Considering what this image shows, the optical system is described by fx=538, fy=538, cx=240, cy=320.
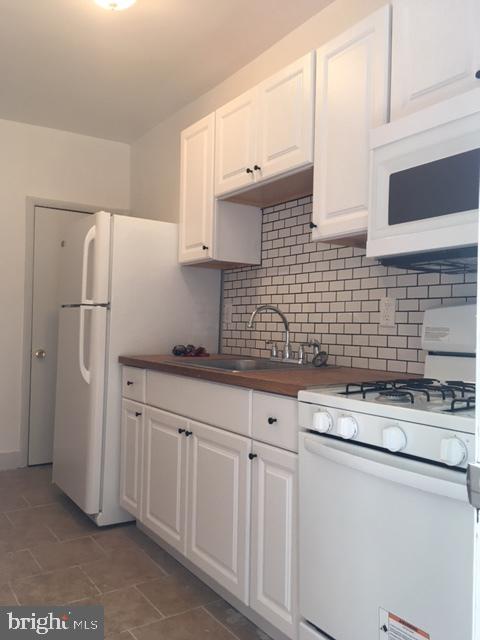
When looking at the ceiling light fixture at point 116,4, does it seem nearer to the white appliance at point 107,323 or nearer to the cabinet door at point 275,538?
the white appliance at point 107,323

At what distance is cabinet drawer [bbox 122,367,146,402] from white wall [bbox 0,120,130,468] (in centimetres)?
154

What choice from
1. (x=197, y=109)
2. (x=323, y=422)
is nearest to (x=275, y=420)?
(x=323, y=422)

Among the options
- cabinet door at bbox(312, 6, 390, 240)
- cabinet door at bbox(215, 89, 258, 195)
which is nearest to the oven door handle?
cabinet door at bbox(312, 6, 390, 240)

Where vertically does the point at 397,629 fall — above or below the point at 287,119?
below

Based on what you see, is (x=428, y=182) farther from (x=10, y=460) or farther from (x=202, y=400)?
(x=10, y=460)

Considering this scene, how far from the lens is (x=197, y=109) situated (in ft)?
11.7

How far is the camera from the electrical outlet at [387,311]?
7.26 feet

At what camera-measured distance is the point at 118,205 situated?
447cm

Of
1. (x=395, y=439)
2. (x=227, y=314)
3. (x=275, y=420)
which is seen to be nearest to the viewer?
(x=395, y=439)

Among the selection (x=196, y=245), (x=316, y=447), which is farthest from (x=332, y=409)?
(x=196, y=245)

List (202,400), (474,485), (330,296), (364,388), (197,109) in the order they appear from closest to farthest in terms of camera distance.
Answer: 1. (474,485)
2. (364,388)
3. (202,400)
4. (330,296)
5. (197,109)

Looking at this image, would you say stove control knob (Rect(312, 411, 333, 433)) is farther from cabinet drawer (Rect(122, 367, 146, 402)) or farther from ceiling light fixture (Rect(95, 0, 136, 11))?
ceiling light fixture (Rect(95, 0, 136, 11))

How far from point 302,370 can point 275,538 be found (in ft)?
2.31

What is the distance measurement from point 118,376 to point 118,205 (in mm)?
2011
